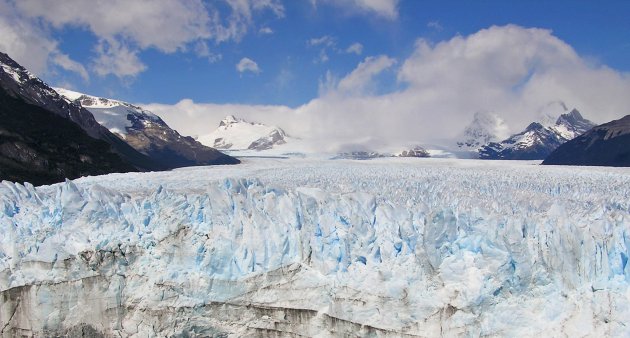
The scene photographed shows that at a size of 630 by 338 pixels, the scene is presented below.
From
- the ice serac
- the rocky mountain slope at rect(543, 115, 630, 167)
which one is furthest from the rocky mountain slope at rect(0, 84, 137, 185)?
the rocky mountain slope at rect(543, 115, 630, 167)

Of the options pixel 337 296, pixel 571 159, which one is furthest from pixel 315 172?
pixel 571 159

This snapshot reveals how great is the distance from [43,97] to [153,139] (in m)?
50.8

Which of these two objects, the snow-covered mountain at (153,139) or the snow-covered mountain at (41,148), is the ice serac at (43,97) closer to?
the snow-covered mountain at (41,148)

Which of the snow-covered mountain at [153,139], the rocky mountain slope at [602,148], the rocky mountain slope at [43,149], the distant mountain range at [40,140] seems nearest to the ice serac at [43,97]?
the distant mountain range at [40,140]

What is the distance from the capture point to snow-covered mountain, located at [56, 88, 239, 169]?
13038cm

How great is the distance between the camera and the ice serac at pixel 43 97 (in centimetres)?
7444

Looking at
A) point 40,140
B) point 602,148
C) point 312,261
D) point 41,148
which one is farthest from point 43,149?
point 602,148

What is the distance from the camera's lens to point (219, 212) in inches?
709

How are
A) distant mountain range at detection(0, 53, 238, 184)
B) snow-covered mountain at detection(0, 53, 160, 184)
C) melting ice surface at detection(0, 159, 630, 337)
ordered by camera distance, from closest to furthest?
melting ice surface at detection(0, 159, 630, 337), snow-covered mountain at detection(0, 53, 160, 184), distant mountain range at detection(0, 53, 238, 184)

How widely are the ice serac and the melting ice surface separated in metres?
57.2

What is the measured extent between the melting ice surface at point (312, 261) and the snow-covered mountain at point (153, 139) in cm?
10892

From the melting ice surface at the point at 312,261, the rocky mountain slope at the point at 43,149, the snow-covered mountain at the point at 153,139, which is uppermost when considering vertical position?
the snow-covered mountain at the point at 153,139

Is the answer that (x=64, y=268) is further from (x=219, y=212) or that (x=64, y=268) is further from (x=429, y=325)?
(x=429, y=325)

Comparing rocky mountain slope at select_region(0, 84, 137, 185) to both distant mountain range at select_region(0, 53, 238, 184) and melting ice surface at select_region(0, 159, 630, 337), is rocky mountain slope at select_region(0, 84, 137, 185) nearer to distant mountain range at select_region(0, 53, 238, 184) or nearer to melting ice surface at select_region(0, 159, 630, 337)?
distant mountain range at select_region(0, 53, 238, 184)
